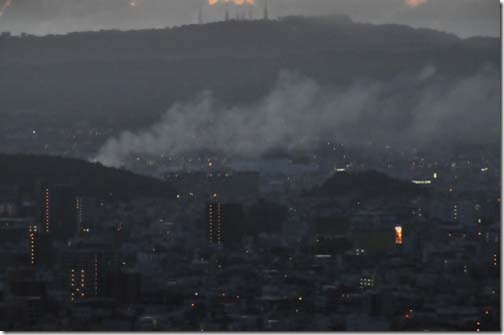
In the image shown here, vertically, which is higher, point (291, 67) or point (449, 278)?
point (291, 67)

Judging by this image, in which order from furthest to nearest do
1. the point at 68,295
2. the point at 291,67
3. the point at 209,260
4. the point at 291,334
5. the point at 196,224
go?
the point at 291,67
the point at 196,224
the point at 209,260
the point at 68,295
the point at 291,334

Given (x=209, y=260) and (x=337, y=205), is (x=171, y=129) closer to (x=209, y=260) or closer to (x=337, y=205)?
(x=337, y=205)

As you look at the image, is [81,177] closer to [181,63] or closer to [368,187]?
[368,187]

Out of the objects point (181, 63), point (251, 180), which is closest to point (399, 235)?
point (251, 180)

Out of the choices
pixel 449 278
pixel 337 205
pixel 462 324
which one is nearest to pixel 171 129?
pixel 337 205

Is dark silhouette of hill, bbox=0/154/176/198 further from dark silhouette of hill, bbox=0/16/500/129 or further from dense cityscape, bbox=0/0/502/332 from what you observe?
dark silhouette of hill, bbox=0/16/500/129

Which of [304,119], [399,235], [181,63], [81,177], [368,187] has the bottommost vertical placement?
[399,235]

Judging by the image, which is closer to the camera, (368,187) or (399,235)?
(399,235)
